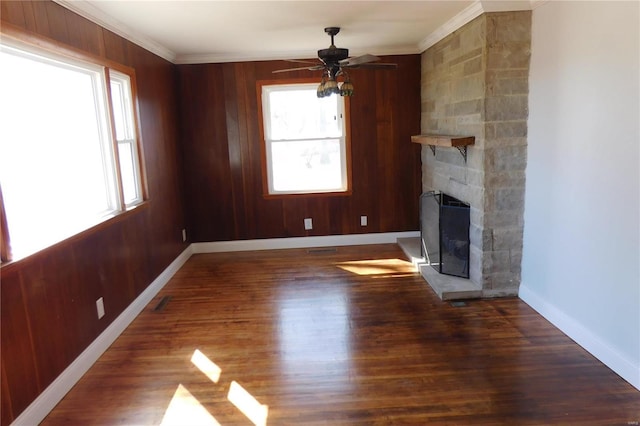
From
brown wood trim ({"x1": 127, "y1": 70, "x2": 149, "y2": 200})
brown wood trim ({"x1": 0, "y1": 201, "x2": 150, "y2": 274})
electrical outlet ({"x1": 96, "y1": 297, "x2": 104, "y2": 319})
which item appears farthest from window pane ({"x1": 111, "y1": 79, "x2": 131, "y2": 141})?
electrical outlet ({"x1": 96, "y1": 297, "x2": 104, "y2": 319})

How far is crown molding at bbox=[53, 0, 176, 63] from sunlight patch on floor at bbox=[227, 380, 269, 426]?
266cm

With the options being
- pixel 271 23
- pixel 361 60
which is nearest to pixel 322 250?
pixel 361 60

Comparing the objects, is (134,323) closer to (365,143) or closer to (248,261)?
(248,261)

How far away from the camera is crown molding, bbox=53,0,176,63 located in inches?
113

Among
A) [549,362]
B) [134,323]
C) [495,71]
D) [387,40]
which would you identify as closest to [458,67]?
[495,71]

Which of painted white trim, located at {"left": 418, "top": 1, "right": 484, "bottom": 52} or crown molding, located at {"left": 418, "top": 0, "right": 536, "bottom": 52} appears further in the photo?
painted white trim, located at {"left": 418, "top": 1, "right": 484, "bottom": 52}

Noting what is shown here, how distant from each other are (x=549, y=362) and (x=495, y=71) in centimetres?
222

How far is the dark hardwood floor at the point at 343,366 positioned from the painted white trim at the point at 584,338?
0.05 meters

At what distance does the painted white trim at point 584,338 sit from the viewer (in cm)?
250

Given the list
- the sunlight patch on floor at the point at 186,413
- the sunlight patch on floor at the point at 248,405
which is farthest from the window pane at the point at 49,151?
the sunlight patch on floor at the point at 248,405

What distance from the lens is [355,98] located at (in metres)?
5.38

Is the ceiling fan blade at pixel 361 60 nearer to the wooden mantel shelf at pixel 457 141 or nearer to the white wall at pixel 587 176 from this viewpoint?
the wooden mantel shelf at pixel 457 141

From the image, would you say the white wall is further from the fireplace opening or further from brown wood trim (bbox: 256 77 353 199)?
brown wood trim (bbox: 256 77 353 199)

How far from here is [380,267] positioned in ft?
15.7
